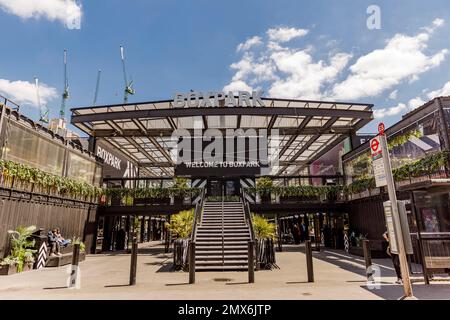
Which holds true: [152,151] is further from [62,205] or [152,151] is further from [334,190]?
[334,190]

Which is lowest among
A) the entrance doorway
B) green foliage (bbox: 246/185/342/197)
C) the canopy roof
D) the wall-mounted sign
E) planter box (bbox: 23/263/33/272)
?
planter box (bbox: 23/263/33/272)

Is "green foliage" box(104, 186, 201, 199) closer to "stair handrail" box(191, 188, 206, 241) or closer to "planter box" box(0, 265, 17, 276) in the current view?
"stair handrail" box(191, 188, 206, 241)

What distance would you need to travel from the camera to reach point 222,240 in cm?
1219

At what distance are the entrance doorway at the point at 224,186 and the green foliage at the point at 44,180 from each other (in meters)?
9.30

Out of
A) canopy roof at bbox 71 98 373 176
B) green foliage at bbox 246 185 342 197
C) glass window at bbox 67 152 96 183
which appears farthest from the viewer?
canopy roof at bbox 71 98 373 176

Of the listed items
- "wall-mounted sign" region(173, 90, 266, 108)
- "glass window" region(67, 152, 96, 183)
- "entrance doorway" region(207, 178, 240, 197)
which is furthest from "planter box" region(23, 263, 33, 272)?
"entrance doorway" region(207, 178, 240, 197)

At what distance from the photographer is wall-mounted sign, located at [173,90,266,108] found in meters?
20.1

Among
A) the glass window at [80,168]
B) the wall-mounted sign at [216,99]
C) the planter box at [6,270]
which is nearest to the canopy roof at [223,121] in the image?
the wall-mounted sign at [216,99]

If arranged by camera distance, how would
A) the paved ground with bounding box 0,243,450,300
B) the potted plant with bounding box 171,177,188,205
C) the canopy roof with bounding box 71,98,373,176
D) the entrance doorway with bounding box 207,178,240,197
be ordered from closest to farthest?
the paved ground with bounding box 0,243,450,300 → the potted plant with bounding box 171,177,188,205 → the canopy roof with bounding box 71,98,373,176 → the entrance doorway with bounding box 207,178,240,197

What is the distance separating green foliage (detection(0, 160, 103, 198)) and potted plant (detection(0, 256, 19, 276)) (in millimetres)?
3135

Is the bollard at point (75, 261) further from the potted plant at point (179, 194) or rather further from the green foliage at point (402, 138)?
the green foliage at point (402, 138)

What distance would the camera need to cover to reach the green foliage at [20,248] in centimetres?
1094
